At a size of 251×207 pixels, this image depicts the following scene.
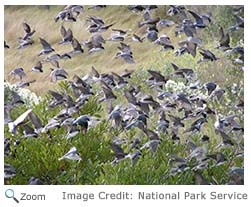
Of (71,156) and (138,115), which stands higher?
(138,115)

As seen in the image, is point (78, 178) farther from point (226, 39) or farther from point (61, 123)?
point (226, 39)

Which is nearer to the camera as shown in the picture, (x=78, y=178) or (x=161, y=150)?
(x=78, y=178)

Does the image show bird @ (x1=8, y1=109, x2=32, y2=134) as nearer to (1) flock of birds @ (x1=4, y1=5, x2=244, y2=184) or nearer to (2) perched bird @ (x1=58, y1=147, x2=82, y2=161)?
(1) flock of birds @ (x1=4, y1=5, x2=244, y2=184)

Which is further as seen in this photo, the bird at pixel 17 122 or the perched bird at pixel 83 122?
the perched bird at pixel 83 122

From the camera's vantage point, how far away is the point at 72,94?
4.11 m

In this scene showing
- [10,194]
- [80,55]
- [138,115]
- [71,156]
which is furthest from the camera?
[80,55]

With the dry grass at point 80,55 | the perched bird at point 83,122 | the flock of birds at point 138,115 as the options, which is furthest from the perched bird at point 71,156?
the dry grass at point 80,55

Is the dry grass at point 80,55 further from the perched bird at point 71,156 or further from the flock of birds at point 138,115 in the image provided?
the perched bird at point 71,156

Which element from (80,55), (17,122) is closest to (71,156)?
(17,122)

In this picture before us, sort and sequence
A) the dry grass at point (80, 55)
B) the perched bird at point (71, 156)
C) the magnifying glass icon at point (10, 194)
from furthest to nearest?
the dry grass at point (80, 55) < the perched bird at point (71, 156) < the magnifying glass icon at point (10, 194)

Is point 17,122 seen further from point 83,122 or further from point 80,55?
point 80,55
